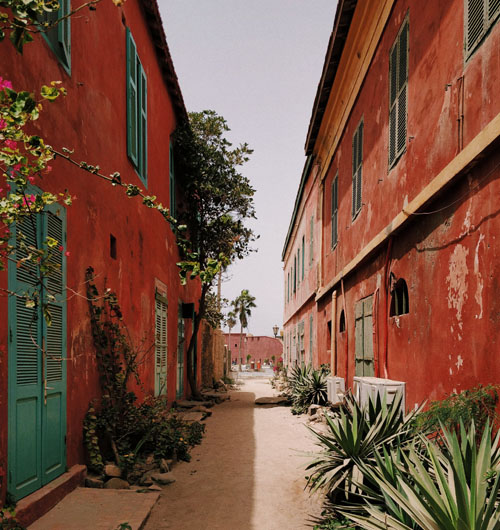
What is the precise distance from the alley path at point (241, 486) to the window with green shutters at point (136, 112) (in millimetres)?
4549

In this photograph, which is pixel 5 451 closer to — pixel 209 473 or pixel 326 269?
pixel 209 473

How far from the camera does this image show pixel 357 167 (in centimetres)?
868

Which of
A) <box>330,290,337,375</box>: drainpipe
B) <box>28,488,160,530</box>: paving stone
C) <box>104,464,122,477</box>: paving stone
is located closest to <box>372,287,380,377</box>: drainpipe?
<box>330,290,337,375</box>: drainpipe

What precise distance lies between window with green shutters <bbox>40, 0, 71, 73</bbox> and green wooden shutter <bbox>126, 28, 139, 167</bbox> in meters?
2.34

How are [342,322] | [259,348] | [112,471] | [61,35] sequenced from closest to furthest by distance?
1. [61,35]
2. [112,471]
3. [342,322]
4. [259,348]

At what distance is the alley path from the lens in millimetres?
4539

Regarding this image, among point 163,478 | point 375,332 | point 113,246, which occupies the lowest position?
point 163,478

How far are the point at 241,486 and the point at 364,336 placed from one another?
3396mm

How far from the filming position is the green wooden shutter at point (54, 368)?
4.32 m

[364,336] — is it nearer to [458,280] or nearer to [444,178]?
[458,280]

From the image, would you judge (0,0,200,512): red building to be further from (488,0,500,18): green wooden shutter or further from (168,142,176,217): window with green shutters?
(488,0,500,18): green wooden shutter

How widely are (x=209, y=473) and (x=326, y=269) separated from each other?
7.27 m

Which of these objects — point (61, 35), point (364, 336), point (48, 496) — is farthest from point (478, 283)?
point (61, 35)

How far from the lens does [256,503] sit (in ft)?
16.5
